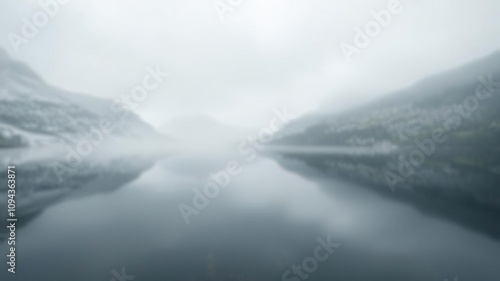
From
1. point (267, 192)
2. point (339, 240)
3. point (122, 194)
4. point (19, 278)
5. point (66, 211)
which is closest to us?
point (19, 278)

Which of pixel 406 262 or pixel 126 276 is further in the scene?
pixel 406 262

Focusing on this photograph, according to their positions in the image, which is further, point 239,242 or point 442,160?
point 442,160

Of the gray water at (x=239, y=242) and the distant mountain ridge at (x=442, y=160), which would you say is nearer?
the gray water at (x=239, y=242)

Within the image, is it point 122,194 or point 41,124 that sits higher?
point 41,124

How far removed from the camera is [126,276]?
13680 mm

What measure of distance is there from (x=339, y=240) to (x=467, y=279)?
8.09m

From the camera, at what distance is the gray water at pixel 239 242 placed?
1453cm

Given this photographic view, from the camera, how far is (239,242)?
61.9ft

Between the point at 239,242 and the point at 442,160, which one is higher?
the point at 239,242

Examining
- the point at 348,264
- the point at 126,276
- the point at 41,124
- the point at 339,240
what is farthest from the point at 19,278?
the point at 41,124

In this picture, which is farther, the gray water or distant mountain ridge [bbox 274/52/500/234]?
distant mountain ridge [bbox 274/52/500/234]

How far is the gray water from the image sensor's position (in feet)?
47.7

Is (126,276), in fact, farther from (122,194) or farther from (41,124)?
(41,124)

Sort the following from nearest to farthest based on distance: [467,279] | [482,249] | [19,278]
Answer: [19,278]
[467,279]
[482,249]
